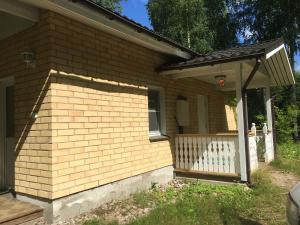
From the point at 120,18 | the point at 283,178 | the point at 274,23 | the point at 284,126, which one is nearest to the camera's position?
the point at 120,18

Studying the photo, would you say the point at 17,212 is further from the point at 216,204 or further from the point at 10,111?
the point at 216,204

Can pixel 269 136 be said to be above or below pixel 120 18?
below

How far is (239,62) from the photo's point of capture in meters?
6.30

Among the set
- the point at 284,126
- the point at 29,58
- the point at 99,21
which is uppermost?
the point at 99,21

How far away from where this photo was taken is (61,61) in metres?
4.89

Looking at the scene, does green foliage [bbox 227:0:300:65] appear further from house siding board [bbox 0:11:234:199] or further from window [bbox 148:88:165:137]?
house siding board [bbox 0:11:234:199]

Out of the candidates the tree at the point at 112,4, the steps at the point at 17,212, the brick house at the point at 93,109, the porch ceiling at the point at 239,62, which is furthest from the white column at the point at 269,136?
the tree at the point at 112,4

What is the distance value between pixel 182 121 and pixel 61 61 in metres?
4.18

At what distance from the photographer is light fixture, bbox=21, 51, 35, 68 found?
479 centimetres

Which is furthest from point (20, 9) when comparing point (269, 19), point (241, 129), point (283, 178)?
point (269, 19)

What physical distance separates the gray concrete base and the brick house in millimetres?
19

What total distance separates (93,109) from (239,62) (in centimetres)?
327

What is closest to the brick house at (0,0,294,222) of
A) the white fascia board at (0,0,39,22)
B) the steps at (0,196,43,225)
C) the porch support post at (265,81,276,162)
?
the white fascia board at (0,0,39,22)

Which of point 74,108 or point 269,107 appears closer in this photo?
point 74,108
